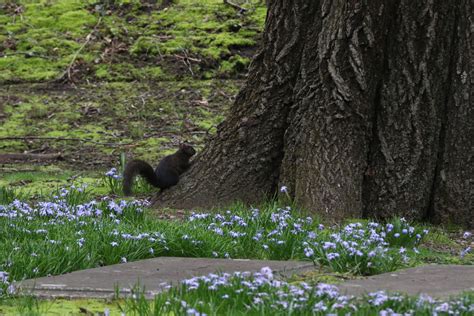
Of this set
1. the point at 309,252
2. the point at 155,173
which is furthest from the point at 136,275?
the point at 155,173

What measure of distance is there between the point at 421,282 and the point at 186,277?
114 centimetres

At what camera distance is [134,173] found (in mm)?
8367

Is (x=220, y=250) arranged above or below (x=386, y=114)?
below

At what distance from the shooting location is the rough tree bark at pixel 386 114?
725 cm

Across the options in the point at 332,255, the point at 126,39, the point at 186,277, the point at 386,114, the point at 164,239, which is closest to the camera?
the point at 186,277

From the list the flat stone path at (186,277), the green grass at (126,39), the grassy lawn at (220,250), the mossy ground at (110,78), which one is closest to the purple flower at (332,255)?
the grassy lawn at (220,250)

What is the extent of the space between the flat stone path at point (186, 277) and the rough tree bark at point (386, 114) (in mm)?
2309

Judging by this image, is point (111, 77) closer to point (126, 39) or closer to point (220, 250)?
point (126, 39)

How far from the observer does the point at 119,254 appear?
5.25 m

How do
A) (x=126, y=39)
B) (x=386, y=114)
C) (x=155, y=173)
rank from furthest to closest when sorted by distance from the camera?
(x=126, y=39) → (x=155, y=173) → (x=386, y=114)

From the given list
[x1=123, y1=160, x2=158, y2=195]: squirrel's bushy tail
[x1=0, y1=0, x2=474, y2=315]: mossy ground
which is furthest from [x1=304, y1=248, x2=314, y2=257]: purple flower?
[x1=0, y1=0, x2=474, y2=315]: mossy ground

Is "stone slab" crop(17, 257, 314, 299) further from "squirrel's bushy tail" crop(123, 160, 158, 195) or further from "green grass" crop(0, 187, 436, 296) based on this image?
"squirrel's bushy tail" crop(123, 160, 158, 195)

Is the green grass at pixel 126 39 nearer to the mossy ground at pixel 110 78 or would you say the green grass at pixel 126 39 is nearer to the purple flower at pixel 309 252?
the mossy ground at pixel 110 78

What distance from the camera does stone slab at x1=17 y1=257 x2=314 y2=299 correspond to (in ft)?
13.5
